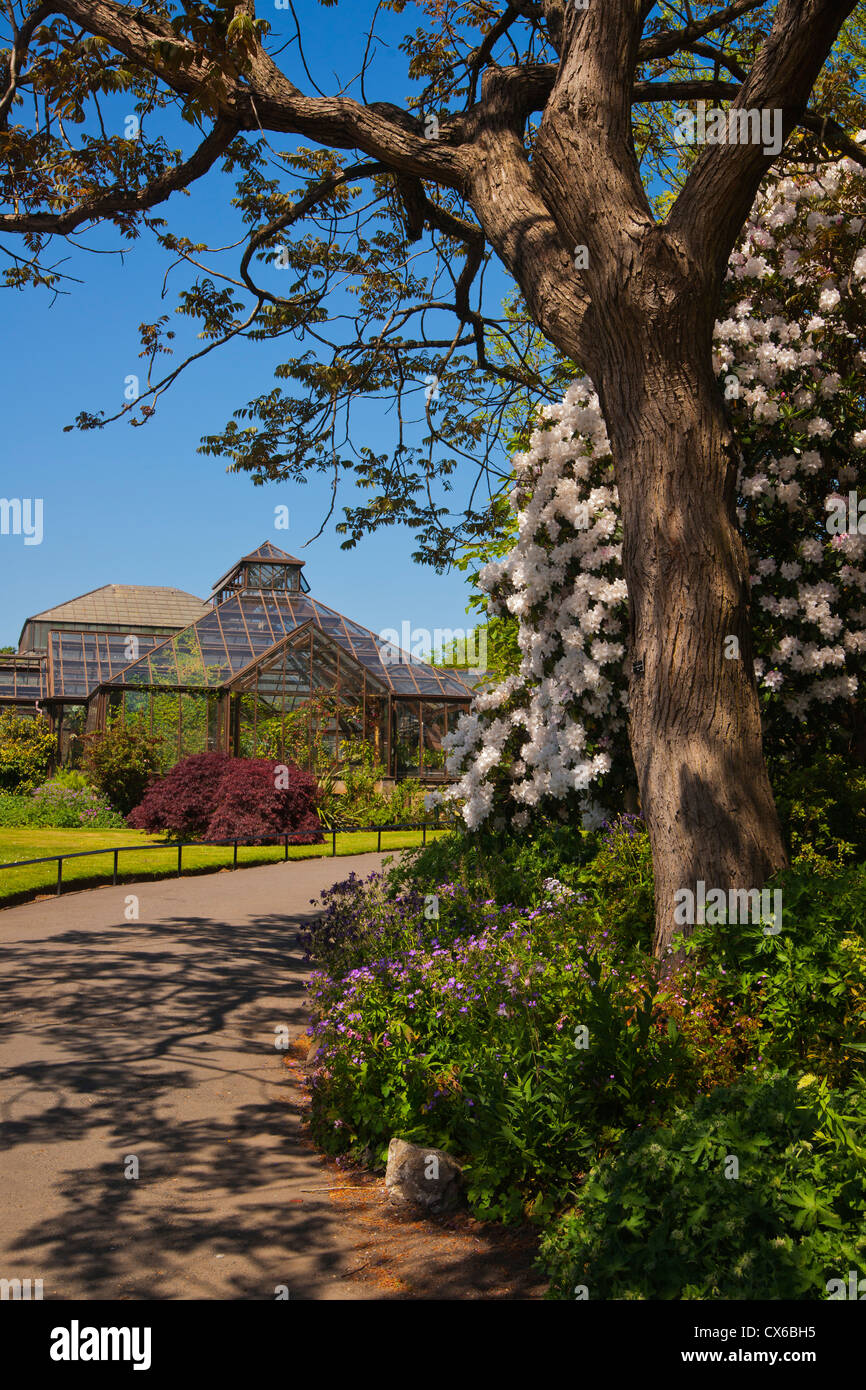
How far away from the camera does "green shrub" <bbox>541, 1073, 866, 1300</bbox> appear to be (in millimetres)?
2832

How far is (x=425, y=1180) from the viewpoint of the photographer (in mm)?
4594

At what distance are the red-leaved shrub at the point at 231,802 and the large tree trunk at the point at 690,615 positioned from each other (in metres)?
14.7

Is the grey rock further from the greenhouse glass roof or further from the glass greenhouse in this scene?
the greenhouse glass roof

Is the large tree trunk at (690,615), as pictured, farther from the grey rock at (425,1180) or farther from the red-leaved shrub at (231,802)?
the red-leaved shrub at (231,802)

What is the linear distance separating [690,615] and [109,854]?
13971 mm

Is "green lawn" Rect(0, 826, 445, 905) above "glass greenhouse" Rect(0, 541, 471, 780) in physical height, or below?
below

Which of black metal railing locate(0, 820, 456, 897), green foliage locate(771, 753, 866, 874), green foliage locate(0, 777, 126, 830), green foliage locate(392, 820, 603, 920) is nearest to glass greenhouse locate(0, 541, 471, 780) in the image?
green foliage locate(0, 777, 126, 830)

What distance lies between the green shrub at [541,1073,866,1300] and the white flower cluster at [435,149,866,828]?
4.40 metres

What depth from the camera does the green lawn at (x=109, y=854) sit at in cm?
1403
